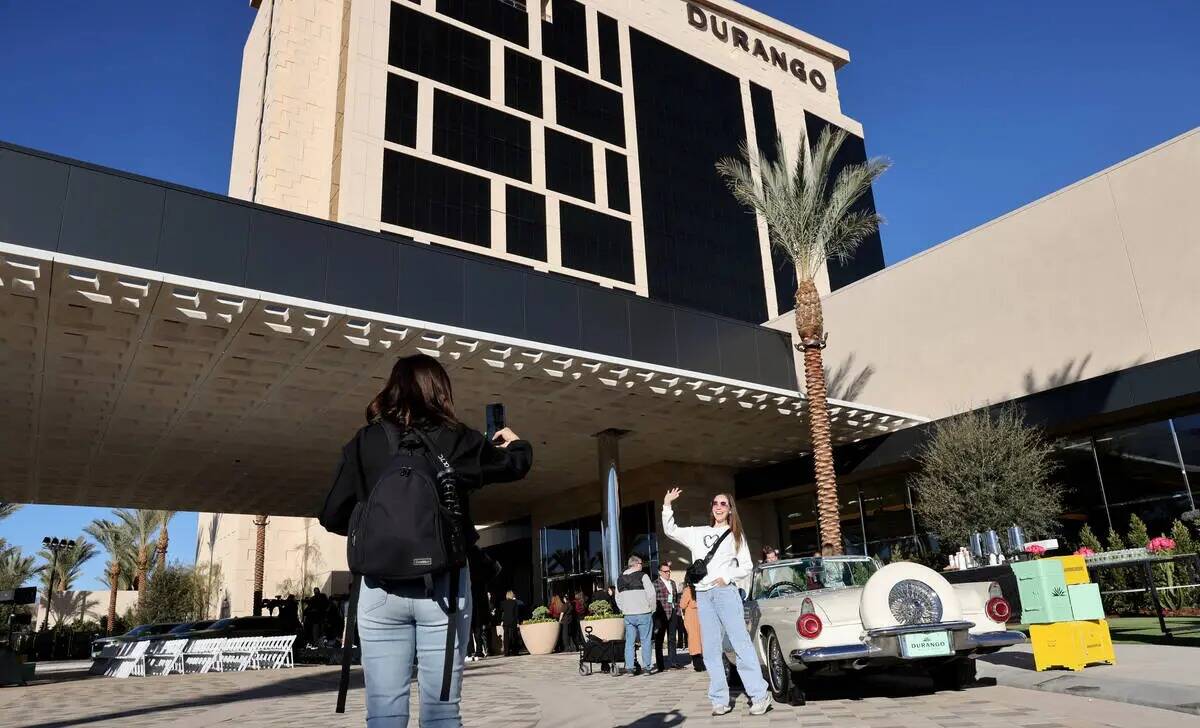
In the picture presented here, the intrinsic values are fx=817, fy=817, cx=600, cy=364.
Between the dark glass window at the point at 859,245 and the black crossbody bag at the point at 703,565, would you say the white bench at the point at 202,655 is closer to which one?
the black crossbody bag at the point at 703,565

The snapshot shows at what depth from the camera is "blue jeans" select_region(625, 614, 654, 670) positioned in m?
12.3

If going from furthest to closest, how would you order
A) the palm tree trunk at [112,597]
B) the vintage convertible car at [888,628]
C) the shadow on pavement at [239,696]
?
the palm tree trunk at [112,597], the shadow on pavement at [239,696], the vintage convertible car at [888,628]

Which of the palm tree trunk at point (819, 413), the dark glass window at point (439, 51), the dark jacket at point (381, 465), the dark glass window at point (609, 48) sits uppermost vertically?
the dark glass window at point (609, 48)

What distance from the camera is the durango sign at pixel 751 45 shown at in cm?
5328

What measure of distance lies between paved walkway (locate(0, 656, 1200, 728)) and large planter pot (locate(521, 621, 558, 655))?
653 cm

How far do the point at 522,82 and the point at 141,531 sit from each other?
34.8 metres

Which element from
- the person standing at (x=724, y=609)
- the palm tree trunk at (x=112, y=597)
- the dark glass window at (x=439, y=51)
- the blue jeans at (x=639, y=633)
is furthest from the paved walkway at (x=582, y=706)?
the palm tree trunk at (x=112, y=597)

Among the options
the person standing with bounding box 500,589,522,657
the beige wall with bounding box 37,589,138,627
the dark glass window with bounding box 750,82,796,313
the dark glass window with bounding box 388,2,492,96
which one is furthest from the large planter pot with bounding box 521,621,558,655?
the beige wall with bounding box 37,589,138,627

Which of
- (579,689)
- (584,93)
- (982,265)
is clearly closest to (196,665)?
(579,689)

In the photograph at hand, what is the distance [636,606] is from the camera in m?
12.1

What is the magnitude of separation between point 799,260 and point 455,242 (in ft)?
61.5

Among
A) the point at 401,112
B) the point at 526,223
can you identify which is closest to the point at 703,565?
the point at 526,223

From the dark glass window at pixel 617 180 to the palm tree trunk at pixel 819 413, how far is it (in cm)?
2407

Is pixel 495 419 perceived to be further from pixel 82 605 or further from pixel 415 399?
pixel 82 605
